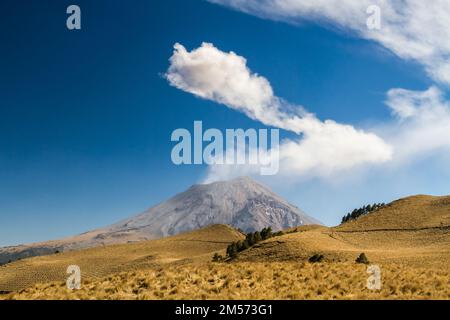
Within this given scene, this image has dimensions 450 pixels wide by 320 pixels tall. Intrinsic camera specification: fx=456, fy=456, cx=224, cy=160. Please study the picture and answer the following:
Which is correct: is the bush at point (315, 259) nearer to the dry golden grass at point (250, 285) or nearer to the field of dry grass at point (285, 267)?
the field of dry grass at point (285, 267)

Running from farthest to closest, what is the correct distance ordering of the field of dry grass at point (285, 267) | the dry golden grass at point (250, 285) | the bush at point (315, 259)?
the bush at point (315, 259) → the field of dry grass at point (285, 267) → the dry golden grass at point (250, 285)

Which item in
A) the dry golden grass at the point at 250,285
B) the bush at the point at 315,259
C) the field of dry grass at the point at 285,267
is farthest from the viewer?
the bush at the point at 315,259

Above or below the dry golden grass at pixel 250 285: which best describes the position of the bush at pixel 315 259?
below

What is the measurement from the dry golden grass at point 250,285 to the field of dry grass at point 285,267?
56mm

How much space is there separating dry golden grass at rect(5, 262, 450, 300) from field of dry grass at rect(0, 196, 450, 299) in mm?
56

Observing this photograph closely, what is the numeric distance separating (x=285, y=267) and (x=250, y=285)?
6.68m

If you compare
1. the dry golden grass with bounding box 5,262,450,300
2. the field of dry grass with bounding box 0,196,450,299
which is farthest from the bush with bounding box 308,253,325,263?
the dry golden grass with bounding box 5,262,450,300

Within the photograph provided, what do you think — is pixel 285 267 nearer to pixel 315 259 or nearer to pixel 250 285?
pixel 250 285

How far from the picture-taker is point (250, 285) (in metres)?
27.1

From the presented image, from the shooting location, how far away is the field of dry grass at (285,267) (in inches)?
1002

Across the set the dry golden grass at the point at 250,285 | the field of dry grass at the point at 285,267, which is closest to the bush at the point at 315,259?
the field of dry grass at the point at 285,267

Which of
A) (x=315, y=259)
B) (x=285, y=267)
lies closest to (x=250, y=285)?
(x=285, y=267)

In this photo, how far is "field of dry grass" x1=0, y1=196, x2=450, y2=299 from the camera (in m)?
25.5
